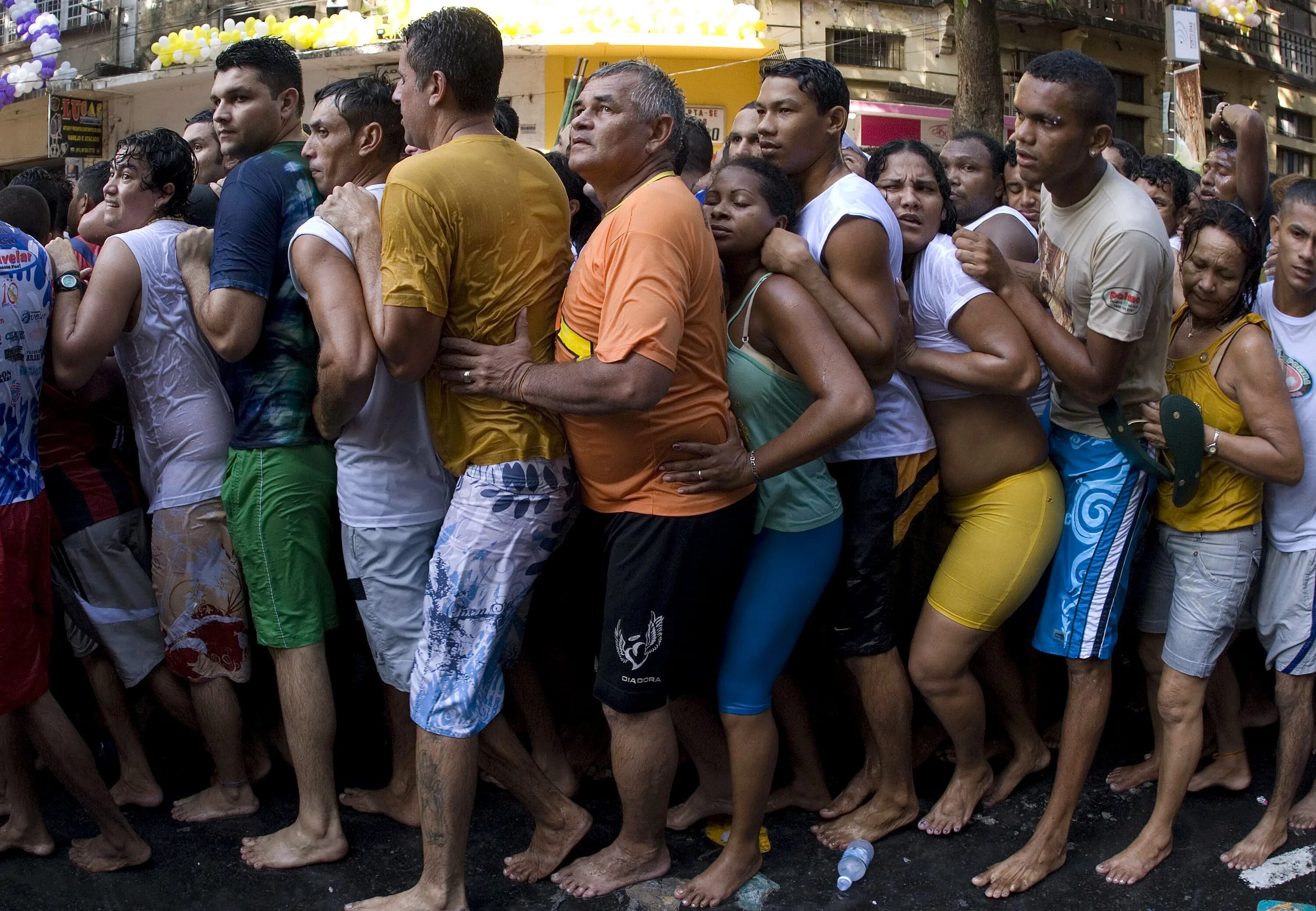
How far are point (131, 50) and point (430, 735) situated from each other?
61.7 ft

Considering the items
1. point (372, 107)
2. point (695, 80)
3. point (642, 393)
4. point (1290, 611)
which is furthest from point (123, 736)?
point (695, 80)

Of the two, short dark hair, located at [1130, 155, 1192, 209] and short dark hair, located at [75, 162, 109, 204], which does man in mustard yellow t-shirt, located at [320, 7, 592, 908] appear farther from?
short dark hair, located at [1130, 155, 1192, 209]

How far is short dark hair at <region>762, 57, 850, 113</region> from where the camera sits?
3391mm

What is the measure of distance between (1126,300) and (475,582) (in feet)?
6.37

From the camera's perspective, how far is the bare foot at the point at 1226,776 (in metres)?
3.84

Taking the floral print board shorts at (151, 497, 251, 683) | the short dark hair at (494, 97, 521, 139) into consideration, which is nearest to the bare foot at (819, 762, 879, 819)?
the floral print board shorts at (151, 497, 251, 683)

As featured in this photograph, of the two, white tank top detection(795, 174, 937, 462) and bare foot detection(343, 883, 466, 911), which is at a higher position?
white tank top detection(795, 174, 937, 462)

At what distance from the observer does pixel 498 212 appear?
9.34ft

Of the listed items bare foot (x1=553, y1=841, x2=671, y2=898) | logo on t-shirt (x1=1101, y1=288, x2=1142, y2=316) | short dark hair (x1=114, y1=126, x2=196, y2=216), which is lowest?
bare foot (x1=553, y1=841, x2=671, y2=898)

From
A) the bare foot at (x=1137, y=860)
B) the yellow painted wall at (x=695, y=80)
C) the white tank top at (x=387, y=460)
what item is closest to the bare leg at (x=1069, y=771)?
the bare foot at (x=1137, y=860)

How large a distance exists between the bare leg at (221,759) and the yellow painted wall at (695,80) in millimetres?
11436

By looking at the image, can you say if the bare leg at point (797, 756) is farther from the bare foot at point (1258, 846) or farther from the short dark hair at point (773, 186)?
the short dark hair at point (773, 186)

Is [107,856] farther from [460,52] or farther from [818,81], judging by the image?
[818,81]

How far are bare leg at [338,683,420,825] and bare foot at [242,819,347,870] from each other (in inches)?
9.8
